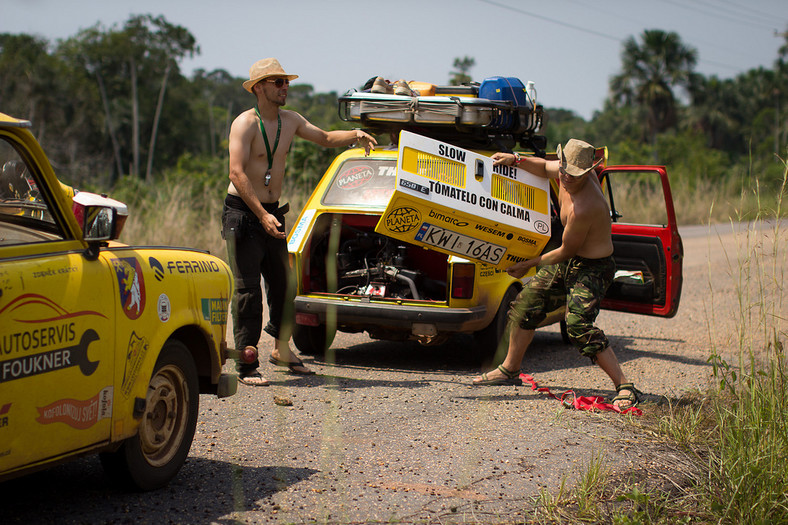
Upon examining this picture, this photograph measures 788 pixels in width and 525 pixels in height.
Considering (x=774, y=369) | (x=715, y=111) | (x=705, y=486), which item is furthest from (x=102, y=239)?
(x=715, y=111)

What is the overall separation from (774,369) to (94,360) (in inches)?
142

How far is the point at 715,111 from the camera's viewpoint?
241 feet

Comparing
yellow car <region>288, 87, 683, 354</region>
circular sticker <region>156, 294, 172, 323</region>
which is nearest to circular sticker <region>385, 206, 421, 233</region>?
yellow car <region>288, 87, 683, 354</region>

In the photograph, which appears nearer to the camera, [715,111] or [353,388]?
[353,388]

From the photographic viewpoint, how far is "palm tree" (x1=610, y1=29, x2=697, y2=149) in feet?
208

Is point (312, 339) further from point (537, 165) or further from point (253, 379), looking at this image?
point (537, 165)

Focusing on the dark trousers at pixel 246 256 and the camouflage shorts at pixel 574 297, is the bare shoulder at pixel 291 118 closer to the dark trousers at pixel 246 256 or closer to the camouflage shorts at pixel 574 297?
the dark trousers at pixel 246 256

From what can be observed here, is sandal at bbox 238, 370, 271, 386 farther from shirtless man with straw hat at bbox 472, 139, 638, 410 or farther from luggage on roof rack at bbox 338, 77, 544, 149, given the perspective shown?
luggage on roof rack at bbox 338, 77, 544, 149

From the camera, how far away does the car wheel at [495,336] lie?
7.32 m

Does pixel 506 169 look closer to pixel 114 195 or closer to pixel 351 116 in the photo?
pixel 351 116

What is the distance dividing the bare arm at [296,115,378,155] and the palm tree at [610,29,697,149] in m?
60.2

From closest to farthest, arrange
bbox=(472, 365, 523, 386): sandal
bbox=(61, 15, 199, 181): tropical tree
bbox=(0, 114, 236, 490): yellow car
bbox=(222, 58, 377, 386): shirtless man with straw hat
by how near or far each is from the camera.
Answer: bbox=(0, 114, 236, 490): yellow car → bbox=(222, 58, 377, 386): shirtless man with straw hat → bbox=(472, 365, 523, 386): sandal → bbox=(61, 15, 199, 181): tropical tree

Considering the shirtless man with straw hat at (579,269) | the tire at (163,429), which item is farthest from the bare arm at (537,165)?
the tire at (163,429)

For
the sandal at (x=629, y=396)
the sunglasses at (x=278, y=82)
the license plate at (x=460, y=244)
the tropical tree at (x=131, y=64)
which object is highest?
the tropical tree at (x=131, y=64)
